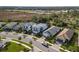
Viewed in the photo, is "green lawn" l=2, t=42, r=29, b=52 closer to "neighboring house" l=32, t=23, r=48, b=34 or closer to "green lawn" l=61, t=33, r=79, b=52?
"neighboring house" l=32, t=23, r=48, b=34

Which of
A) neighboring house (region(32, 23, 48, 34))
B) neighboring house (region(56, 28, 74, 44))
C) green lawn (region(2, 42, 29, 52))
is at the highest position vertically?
neighboring house (region(32, 23, 48, 34))

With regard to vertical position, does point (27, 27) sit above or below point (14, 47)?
above

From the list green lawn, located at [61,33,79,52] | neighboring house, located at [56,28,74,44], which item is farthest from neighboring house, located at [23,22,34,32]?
green lawn, located at [61,33,79,52]

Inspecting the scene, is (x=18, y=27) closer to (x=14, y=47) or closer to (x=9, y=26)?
(x=9, y=26)

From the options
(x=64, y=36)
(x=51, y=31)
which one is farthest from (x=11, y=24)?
(x=64, y=36)

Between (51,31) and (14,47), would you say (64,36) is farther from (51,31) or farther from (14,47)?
(14,47)

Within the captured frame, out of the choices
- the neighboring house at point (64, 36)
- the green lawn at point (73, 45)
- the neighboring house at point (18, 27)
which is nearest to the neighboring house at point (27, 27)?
the neighboring house at point (18, 27)
